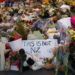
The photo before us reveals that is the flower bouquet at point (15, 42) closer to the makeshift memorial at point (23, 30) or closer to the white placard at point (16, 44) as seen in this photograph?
the white placard at point (16, 44)

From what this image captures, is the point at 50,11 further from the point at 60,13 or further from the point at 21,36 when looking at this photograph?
the point at 21,36

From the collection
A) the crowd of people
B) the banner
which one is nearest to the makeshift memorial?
the crowd of people

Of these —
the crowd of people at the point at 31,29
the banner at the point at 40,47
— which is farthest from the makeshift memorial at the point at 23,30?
the banner at the point at 40,47

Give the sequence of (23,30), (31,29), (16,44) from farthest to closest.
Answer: (31,29)
(23,30)
(16,44)

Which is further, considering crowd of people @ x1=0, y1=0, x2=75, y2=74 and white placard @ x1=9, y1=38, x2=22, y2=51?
white placard @ x1=9, y1=38, x2=22, y2=51

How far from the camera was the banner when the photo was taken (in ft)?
11.9

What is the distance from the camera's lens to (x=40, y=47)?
3.68 meters

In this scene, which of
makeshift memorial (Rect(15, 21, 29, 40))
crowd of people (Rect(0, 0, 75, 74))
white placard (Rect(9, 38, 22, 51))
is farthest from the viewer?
makeshift memorial (Rect(15, 21, 29, 40))

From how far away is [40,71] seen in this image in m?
3.41

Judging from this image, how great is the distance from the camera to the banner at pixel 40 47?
3.63 metres

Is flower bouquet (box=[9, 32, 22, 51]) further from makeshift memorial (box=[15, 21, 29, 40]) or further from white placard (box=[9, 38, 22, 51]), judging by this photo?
makeshift memorial (box=[15, 21, 29, 40])

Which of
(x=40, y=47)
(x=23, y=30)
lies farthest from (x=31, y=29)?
(x=40, y=47)

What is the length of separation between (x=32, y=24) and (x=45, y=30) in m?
0.40

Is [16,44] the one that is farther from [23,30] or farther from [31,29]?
[31,29]
